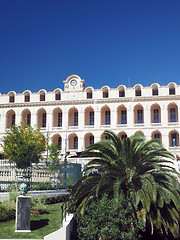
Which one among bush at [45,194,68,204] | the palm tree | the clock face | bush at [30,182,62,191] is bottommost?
bush at [45,194,68,204]

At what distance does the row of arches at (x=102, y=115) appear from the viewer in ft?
166

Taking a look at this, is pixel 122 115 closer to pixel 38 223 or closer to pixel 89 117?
pixel 89 117

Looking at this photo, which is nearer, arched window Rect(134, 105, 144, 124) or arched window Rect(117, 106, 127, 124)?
arched window Rect(134, 105, 144, 124)

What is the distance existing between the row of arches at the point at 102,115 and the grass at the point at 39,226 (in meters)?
34.9

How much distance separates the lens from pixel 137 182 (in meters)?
15.9

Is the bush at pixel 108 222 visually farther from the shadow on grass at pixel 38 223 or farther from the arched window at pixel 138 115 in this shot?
the arched window at pixel 138 115

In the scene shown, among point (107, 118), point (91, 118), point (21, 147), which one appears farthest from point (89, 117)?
point (21, 147)

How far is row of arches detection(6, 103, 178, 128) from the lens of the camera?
50.6 m

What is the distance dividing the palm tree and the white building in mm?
32162

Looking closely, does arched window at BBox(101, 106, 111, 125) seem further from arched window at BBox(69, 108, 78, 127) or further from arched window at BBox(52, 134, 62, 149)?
arched window at BBox(52, 134, 62, 149)

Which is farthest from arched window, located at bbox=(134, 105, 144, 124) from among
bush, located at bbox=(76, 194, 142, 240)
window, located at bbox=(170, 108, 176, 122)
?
bush, located at bbox=(76, 194, 142, 240)

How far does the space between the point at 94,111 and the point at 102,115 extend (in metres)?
1.90

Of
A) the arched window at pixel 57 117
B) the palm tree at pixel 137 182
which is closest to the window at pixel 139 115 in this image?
the arched window at pixel 57 117

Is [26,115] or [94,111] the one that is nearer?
[94,111]
